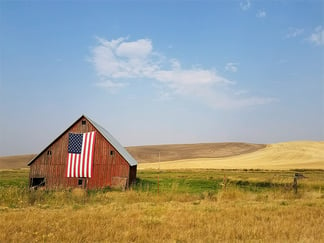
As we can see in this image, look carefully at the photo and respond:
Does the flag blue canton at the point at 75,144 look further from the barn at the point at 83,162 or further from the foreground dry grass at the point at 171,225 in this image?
the foreground dry grass at the point at 171,225

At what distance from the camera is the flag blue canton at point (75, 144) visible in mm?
30641

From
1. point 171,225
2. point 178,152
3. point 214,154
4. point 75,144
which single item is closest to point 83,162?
point 75,144

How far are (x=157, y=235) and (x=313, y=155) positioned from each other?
7164 cm

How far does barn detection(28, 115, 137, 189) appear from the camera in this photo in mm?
30094

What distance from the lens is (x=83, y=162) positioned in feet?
100

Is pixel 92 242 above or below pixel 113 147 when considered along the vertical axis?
below

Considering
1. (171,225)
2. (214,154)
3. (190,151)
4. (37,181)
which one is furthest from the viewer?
(190,151)

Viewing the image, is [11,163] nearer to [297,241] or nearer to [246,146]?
[246,146]

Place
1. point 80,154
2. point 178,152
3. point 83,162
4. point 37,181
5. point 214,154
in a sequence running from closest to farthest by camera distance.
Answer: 1. point 83,162
2. point 80,154
3. point 37,181
4. point 214,154
5. point 178,152

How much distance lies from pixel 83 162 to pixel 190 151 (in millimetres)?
74309

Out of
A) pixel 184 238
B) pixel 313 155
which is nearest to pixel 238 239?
pixel 184 238

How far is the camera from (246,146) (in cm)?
10388

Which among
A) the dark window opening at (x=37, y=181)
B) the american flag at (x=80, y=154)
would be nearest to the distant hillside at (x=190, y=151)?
the dark window opening at (x=37, y=181)

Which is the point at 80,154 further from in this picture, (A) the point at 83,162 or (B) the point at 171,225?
(B) the point at 171,225
